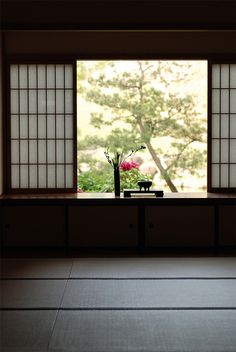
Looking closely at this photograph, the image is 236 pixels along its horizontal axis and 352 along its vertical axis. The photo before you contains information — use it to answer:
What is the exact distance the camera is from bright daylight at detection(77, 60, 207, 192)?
11469mm

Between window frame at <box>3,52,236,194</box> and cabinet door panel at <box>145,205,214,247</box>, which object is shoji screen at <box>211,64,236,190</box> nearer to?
window frame at <box>3,52,236,194</box>

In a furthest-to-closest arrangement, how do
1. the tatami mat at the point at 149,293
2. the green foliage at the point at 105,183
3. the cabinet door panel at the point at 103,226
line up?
1. the green foliage at the point at 105,183
2. the cabinet door panel at the point at 103,226
3. the tatami mat at the point at 149,293

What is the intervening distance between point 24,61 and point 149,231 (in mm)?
2406

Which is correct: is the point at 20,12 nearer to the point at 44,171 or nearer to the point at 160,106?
the point at 44,171

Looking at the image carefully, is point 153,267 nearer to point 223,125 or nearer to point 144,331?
point 144,331

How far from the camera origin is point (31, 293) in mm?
3936

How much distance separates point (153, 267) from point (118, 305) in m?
1.29

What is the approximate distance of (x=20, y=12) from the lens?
554 centimetres

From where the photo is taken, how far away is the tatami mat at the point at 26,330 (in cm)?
290

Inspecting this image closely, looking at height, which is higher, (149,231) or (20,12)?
(20,12)

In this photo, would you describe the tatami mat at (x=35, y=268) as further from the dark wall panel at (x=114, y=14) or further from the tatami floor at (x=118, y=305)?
the dark wall panel at (x=114, y=14)

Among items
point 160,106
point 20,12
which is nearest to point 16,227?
point 20,12

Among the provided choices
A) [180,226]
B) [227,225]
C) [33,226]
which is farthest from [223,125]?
[33,226]

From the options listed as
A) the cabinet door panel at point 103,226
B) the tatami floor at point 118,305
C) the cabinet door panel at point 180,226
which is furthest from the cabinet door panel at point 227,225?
the cabinet door panel at point 103,226
